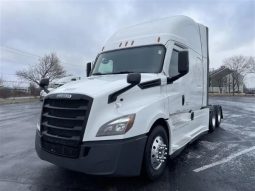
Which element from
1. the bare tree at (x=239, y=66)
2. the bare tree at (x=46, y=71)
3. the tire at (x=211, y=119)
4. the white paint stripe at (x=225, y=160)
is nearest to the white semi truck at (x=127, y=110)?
A: the white paint stripe at (x=225, y=160)

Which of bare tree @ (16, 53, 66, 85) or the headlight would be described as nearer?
the headlight

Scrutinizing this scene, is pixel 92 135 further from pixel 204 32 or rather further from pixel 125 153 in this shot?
pixel 204 32

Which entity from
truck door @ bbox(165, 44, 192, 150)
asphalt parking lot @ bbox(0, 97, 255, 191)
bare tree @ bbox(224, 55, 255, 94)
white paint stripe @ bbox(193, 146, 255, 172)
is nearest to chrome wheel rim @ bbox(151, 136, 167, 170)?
asphalt parking lot @ bbox(0, 97, 255, 191)

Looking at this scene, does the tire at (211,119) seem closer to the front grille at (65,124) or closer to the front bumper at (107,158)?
the front bumper at (107,158)

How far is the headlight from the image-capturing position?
415cm

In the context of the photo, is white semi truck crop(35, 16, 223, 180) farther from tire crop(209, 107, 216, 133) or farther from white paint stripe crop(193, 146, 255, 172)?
tire crop(209, 107, 216, 133)

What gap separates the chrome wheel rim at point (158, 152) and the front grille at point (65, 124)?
1380mm

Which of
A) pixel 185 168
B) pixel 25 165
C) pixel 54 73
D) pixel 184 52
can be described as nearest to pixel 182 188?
pixel 185 168

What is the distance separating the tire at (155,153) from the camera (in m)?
4.59

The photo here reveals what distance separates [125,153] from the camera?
413cm

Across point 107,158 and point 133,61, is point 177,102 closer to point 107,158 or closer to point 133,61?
point 133,61

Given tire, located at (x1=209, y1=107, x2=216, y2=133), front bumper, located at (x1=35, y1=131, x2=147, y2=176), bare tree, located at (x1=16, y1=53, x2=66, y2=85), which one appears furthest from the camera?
bare tree, located at (x1=16, y1=53, x2=66, y2=85)

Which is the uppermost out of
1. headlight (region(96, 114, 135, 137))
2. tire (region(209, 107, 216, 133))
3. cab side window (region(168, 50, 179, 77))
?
cab side window (region(168, 50, 179, 77))

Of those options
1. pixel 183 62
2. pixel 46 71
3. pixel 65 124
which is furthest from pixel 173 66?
pixel 46 71
